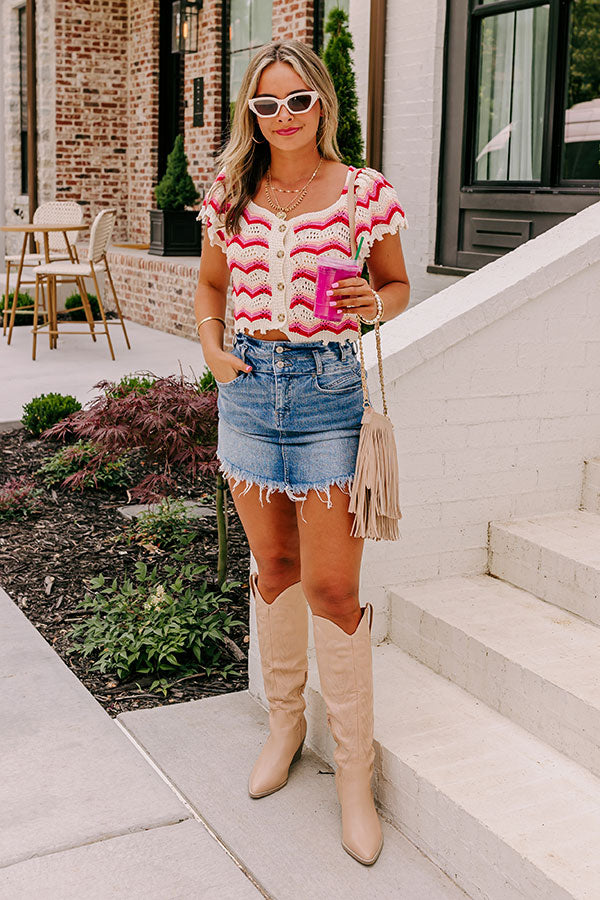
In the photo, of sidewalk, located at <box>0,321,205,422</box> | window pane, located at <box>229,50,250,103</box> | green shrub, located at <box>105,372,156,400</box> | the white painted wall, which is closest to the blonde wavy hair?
the white painted wall

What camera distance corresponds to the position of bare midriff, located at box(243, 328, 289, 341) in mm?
2281

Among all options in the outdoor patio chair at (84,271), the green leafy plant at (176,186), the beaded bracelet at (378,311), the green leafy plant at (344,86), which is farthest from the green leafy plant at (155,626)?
the green leafy plant at (176,186)

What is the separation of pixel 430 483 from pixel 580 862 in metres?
1.30

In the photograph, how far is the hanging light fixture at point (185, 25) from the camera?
11.5 meters

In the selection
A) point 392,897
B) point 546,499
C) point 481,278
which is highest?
point 481,278

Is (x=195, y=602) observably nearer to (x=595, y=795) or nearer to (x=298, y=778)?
(x=298, y=778)

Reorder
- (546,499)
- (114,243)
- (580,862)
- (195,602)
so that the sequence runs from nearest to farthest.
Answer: (580,862), (546,499), (195,602), (114,243)

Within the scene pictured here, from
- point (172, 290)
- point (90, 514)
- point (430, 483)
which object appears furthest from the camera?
point (172, 290)

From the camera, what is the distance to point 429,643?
2.94m

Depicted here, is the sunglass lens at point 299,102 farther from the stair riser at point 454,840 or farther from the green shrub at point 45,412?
the green shrub at point 45,412

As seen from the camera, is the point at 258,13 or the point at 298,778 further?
the point at 258,13

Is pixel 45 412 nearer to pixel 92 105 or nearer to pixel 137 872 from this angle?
pixel 137 872

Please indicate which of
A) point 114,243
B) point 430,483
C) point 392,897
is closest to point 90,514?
point 430,483

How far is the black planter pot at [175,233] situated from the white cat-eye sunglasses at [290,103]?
29.7 ft
